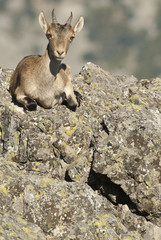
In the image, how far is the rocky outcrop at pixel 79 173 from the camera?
877 cm

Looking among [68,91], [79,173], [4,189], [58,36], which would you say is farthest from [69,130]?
[4,189]

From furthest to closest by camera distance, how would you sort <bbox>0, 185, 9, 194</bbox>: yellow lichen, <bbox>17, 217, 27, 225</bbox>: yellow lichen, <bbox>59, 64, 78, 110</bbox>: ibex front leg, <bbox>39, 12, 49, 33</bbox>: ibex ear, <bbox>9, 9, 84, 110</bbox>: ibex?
<bbox>59, 64, 78, 110</bbox>: ibex front leg
<bbox>39, 12, 49, 33</bbox>: ibex ear
<bbox>9, 9, 84, 110</bbox>: ibex
<bbox>0, 185, 9, 194</bbox>: yellow lichen
<bbox>17, 217, 27, 225</bbox>: yellow lichen

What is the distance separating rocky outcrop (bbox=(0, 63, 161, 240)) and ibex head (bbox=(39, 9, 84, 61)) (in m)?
2.46

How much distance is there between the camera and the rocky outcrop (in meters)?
8.77

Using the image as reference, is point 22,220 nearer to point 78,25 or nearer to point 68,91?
point 68,91

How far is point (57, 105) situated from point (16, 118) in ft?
8.41

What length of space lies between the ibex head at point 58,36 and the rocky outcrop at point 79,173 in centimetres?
246

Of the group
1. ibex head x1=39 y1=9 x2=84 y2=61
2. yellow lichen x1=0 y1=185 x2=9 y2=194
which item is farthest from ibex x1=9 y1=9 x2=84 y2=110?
yellow lichen x1=0 y1=185 x2=9 y2=194

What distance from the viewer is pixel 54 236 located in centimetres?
854

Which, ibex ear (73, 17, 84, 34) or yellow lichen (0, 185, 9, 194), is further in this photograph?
ibex ear (73, 17, 84, 34)

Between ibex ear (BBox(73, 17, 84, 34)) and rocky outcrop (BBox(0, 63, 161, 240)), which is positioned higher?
ibex ear (BBox(73, 17, 84, 34))

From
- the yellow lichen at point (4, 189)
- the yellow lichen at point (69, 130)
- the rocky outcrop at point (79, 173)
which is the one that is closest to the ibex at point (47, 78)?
the rocky outcrop at point (79, 173)

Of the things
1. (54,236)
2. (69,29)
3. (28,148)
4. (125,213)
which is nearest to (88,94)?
(69,29)

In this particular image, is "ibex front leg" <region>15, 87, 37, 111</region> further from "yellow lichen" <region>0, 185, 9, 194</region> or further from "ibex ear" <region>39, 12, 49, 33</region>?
"yellow lichen" <region>0, 185, 9, 194</region>
